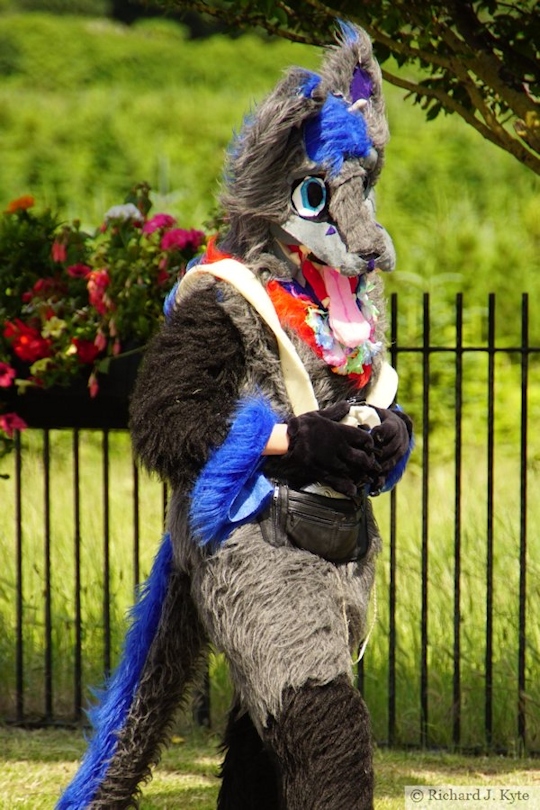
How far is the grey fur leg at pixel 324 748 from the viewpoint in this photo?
8.96ft

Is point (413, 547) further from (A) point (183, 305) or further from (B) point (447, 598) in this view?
(A) point (183, 305)

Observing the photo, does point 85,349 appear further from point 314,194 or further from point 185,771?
point 185,771

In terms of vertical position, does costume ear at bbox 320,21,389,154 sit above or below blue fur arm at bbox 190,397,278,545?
above

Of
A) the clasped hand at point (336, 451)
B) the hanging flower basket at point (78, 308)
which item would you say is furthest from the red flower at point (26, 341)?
the clasped hand at point (336, 451)

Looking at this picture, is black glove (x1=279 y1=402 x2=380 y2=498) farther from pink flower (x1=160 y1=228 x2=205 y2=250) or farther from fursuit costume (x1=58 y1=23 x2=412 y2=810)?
pink flower (x1=160 y1=228 x2=205 y2=250)

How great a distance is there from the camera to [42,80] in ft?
60.8

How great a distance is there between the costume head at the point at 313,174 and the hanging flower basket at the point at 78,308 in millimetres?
1168

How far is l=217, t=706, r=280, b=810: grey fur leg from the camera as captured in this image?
3219 millimetres

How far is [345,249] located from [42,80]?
55.1 ft

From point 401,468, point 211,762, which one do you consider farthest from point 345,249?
point 211,762

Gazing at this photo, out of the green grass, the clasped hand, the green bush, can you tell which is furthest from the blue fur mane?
the green bush

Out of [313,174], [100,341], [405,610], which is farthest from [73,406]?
[405,610]

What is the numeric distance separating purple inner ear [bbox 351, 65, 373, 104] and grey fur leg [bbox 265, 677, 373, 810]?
1.47 metres

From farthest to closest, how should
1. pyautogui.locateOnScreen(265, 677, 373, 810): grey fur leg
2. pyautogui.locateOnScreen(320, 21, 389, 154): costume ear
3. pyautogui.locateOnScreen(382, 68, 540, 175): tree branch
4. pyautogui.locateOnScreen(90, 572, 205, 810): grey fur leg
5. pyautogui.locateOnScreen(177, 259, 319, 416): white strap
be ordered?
pyautogui.locateOnScreen(382, 68, 540, 175): tree branch → pyautogui.locateOnScreen(90, 572, 205, 810): grey fur leg → pyautogui.locateOnScreen(320, 21, 389, 154): costume ear → pyautogui.locateOnScreen(177, 259, 319, 416): white strap → pyautogui.locateOnScreen(265, 677, 373, 810): grey fur leg
